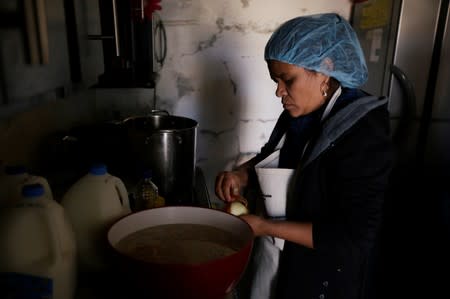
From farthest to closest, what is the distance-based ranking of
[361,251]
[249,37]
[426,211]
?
[249,37]
[426,211]
[361,251]

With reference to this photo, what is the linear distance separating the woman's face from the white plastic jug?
1.64ft

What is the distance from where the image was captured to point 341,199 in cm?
83

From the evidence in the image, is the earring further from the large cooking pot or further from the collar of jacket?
the large cooking pot

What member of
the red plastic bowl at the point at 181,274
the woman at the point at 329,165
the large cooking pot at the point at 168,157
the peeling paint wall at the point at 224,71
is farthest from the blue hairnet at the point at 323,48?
the peeling paint wall at the point at 224,71

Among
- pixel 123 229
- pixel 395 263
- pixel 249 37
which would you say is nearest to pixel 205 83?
pixel 249 37

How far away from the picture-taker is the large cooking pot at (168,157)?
1.04 metres

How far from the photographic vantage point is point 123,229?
650 millimetres

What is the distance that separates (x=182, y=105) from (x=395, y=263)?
147 centimetres

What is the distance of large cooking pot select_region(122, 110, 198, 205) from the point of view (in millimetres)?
1041

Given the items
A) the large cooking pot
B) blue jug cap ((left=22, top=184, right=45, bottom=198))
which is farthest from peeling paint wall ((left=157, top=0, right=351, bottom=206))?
blue jug cap ((left=22, top=184, right=45, bottom=198))

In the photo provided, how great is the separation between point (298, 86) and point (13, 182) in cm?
65

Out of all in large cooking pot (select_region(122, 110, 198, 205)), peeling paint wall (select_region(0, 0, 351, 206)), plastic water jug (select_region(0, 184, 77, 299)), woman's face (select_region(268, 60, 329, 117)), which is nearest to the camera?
plastic water jug (select_region(0, 184, 77, 299))

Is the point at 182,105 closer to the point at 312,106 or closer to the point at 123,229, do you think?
the point at 312,106

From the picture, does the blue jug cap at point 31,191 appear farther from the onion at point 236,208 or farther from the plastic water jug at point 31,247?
the onion at point 236,208
